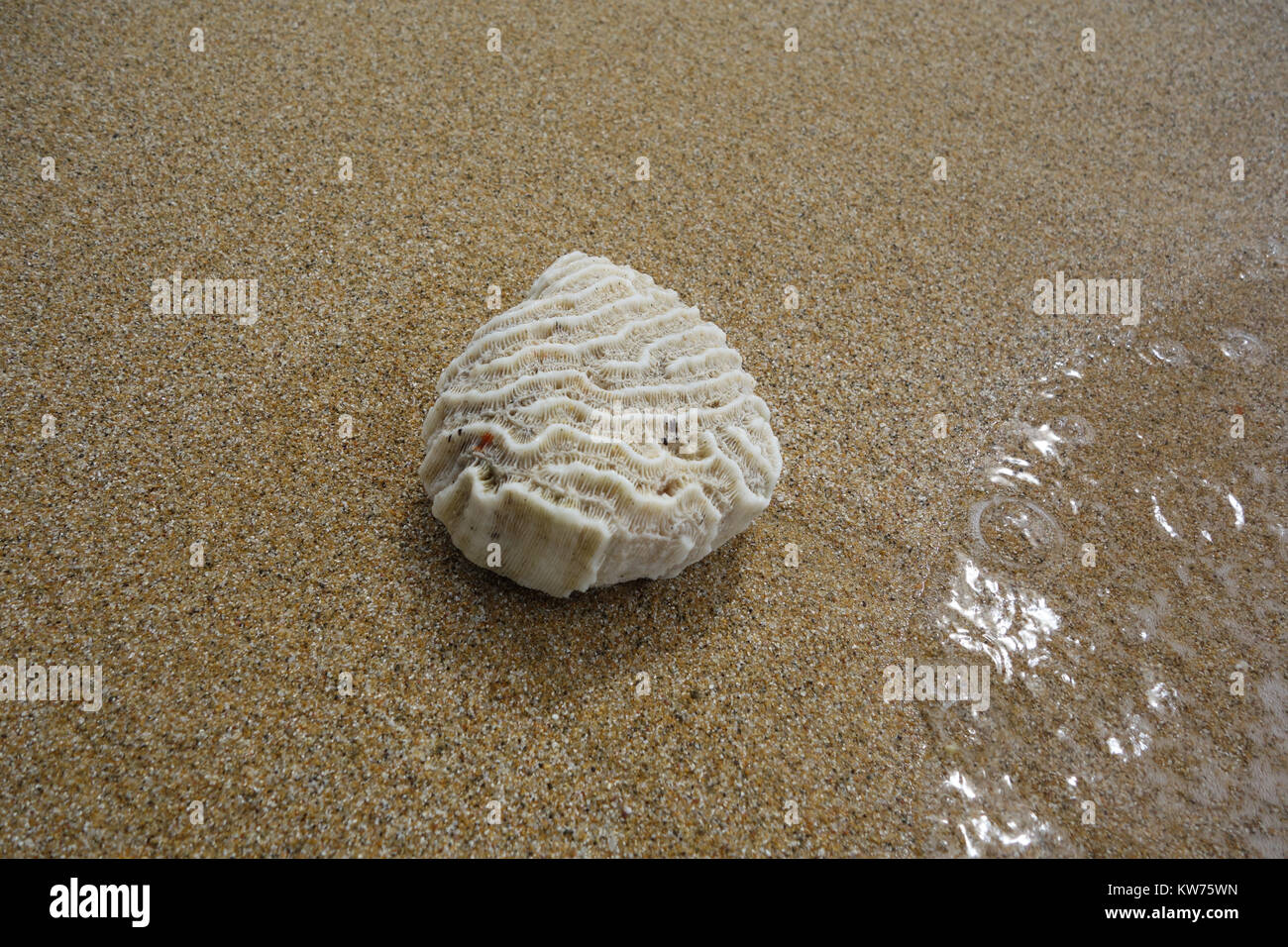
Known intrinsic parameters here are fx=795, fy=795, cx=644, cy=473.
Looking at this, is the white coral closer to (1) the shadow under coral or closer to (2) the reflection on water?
(1) the shadow under coral

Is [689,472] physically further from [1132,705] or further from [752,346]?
[1132,705]

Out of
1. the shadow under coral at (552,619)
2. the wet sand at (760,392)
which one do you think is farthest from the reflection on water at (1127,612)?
the shadow under coral at (552,619)

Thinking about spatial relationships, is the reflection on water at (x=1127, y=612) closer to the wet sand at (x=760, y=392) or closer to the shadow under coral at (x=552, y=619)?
the wet sand at (x=760, y=392)

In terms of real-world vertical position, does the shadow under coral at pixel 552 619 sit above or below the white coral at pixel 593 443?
below

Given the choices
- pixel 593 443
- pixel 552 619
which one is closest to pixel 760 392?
pixel 593 443

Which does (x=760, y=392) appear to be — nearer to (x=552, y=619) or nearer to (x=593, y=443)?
(x=593, y=443)

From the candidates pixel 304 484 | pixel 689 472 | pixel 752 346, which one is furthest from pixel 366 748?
pixel 752 346
